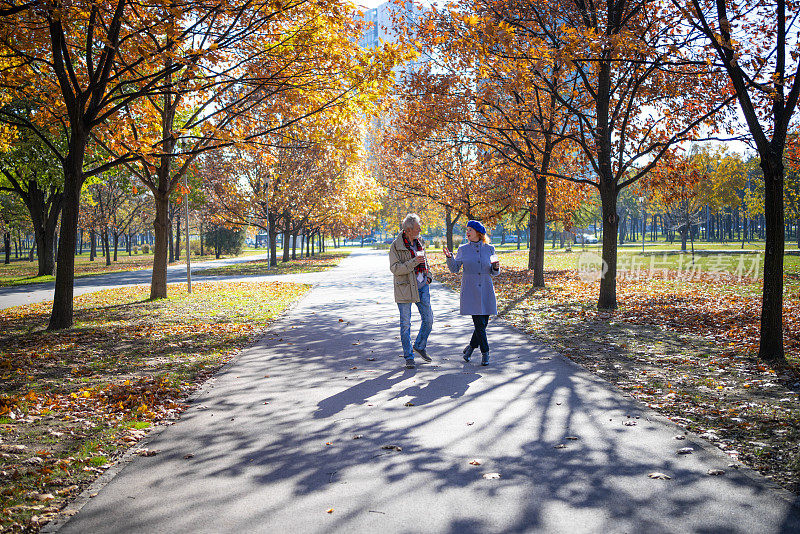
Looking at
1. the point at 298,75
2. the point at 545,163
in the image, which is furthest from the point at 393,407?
the point at 545,163

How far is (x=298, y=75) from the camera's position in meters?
11.8

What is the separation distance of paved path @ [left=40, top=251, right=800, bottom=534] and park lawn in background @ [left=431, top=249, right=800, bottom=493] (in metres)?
0.39

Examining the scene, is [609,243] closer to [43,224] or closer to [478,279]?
[478,279]

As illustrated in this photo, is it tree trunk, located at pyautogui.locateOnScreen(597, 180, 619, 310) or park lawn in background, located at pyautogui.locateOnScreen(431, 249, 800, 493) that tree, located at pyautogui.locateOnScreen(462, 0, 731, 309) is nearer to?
tree trunk, located at pyautogui.locateOnScreen(597, 180, 619, 310)

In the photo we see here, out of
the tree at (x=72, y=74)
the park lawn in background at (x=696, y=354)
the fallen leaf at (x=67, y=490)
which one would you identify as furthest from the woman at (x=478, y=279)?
the tree at (x=72, y=74)

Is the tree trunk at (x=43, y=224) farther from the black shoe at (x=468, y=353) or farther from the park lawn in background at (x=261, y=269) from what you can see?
the black shoe at (x=468, y=353)

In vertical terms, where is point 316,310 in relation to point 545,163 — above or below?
below

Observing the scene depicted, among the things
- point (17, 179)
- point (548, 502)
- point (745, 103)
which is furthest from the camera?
point (17, 179)

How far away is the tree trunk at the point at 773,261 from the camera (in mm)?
7359

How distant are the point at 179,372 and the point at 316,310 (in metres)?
6.65

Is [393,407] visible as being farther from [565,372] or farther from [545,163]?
[545,163]

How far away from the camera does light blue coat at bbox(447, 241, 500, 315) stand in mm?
7629

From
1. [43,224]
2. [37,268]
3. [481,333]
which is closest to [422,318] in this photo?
[481,333]

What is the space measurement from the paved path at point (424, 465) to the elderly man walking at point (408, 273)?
697 millimetres
